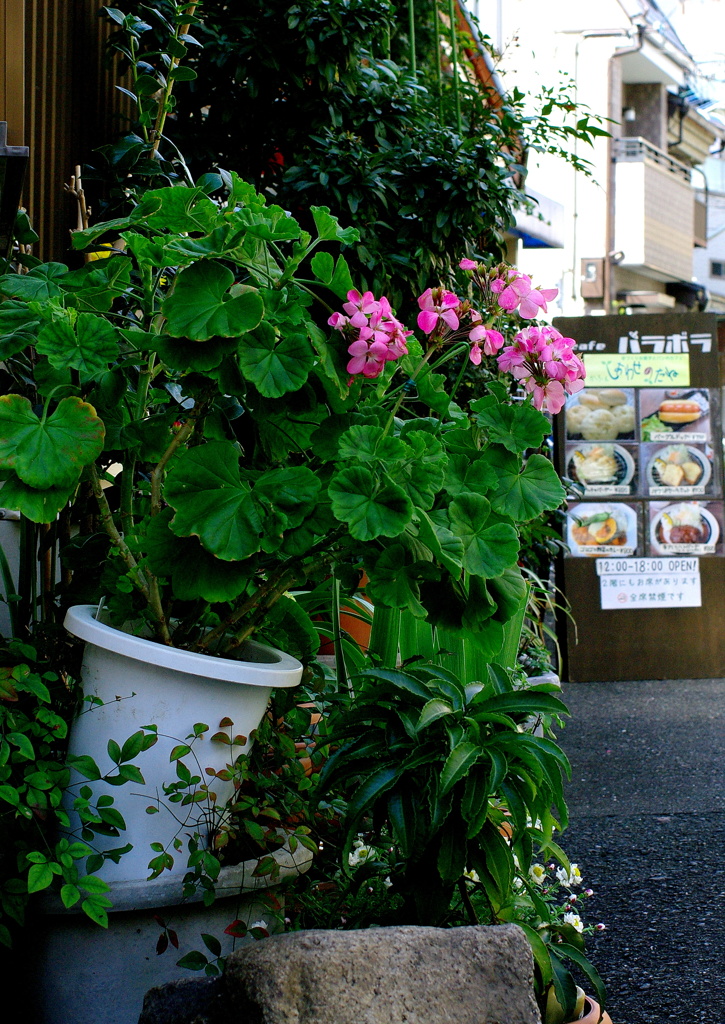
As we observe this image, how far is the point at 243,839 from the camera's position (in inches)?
70.6

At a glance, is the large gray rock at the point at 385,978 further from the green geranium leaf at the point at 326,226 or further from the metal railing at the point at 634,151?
the metal railing at the point at 634,151

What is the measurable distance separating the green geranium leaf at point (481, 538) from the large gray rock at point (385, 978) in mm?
553

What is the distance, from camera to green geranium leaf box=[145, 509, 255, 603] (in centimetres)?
161

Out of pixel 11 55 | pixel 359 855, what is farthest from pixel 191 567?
pixel 11 55

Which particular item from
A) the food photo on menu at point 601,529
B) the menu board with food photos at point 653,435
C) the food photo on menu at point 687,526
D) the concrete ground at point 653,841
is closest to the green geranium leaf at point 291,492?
the concrete ground at point 653,841

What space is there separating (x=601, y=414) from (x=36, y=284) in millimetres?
4494

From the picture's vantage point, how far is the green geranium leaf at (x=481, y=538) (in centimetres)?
164

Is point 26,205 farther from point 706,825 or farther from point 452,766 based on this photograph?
point 706,825

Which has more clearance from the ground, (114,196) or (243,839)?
(114,196)

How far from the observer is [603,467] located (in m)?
5.79

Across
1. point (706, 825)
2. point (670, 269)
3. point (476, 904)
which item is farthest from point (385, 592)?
point (670, 269)

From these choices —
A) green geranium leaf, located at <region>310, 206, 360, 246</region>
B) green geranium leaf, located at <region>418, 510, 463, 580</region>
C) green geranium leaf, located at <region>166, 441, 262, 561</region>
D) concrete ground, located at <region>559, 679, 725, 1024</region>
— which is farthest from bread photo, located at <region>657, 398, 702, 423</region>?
green geranium leaf, located at <region>166, 441, 262, 561</region>

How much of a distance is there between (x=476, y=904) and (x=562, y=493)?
2.59 ft

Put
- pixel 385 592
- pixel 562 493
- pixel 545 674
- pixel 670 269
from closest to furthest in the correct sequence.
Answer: pixel 385 592, pixel 562 493, pixel 545 674, pixel 670 269
